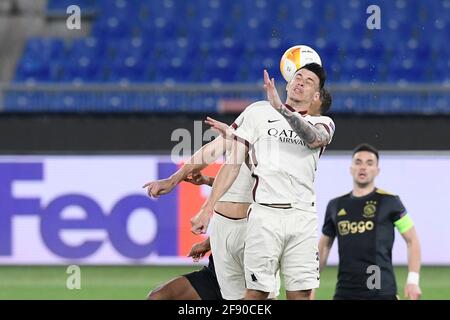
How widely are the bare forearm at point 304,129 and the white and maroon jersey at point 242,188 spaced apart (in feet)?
2.01

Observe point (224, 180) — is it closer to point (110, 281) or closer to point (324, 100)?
point (324, 100)

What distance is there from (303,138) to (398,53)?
12.5 m

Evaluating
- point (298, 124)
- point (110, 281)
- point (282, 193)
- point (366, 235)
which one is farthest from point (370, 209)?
point (110, 281)

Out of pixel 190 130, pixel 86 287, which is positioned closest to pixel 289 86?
pixel 86 287

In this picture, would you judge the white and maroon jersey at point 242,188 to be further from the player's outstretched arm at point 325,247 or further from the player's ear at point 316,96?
the player's outstretched arm at point 325,247

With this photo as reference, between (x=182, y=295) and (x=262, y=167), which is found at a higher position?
(x=262, y=167)

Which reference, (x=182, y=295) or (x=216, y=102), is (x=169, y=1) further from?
(x=182, y=295)

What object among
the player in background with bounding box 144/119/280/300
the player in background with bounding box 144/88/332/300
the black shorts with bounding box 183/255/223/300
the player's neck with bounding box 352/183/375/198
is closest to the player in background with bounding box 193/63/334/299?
the player in background with bounding box 144/88/332/300

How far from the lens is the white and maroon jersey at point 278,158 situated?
7.13 m

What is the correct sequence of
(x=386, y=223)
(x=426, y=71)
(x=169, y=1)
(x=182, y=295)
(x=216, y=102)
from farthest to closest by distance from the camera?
1. (x=169, y=1)
2. (x=426, y=71)
3. (x=216, y=102)
4. (x=386, y=223)
5. (x=182, y=295)

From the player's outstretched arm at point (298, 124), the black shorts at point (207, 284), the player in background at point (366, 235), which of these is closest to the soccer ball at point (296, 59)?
the player's outstretched arm at point (298, 124)

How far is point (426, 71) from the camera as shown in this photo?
62.5 ft

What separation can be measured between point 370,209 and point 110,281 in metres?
5.43

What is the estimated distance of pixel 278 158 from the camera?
7.13 metres
